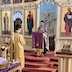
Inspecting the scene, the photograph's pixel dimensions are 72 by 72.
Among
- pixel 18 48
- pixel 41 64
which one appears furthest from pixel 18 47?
pixel 41 64

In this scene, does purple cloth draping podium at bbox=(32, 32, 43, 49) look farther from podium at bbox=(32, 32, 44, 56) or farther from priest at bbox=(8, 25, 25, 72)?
priest at bbox=(8, 25, 25, 72)

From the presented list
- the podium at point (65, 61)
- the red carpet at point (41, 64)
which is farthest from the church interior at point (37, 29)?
the podium at point (65, 61)

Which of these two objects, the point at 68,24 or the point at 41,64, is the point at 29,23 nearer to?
the point at 68,24

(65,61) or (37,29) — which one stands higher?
(37,29)

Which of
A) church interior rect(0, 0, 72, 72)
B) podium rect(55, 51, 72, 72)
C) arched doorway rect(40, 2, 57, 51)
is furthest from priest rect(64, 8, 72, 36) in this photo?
podium rect(55, 51, 72, 72)

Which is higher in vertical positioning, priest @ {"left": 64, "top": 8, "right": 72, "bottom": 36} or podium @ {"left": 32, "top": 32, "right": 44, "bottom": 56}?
priest @ {"left": 64, "top": 8, "right": 72, "bottom": 36}

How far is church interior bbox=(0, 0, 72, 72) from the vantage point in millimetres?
7063

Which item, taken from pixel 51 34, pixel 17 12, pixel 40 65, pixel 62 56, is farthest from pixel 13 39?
pixel 17 12

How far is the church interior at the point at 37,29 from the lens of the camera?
23.2ft

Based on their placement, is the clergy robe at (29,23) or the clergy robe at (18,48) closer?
the clergy robe at (18,48)

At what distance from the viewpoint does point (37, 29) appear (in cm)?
985

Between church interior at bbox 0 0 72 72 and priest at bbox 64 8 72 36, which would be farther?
priest at bbox 64 8 72 36

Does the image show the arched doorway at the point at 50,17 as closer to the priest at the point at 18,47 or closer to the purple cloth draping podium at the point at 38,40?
the purple cloth draping podium at the point at 38,40

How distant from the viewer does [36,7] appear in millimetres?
9922
